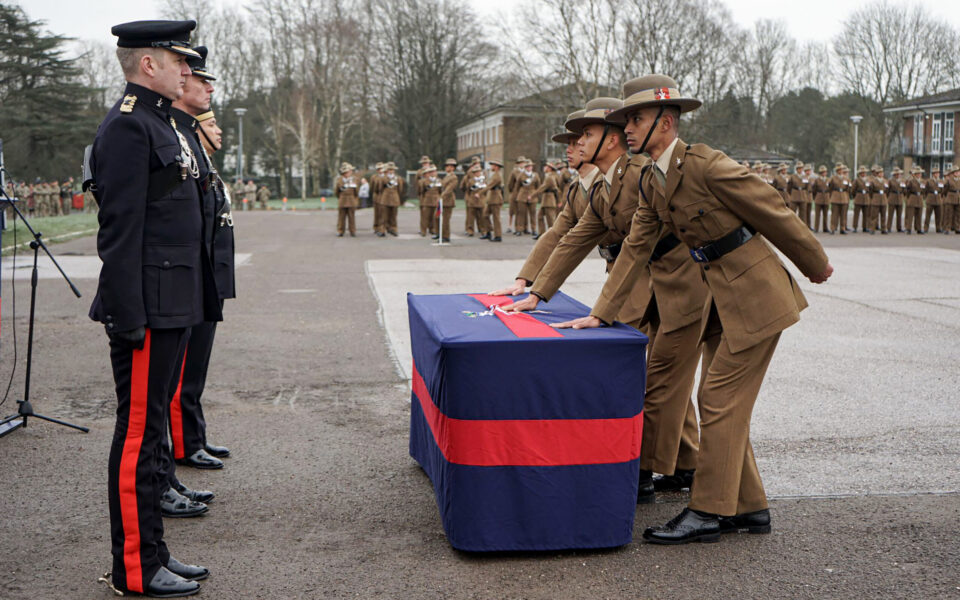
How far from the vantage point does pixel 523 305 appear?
504 cm

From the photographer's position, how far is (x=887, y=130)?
250 feet

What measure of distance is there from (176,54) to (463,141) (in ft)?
314

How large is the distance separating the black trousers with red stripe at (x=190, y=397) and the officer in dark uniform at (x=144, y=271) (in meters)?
1.65

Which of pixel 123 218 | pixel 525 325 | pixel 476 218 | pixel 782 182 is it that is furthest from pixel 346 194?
pixel 123 218

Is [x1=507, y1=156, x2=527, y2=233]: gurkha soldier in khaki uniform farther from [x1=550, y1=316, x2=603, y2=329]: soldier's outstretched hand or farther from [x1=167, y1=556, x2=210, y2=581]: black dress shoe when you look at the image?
[x1=167, y1=556, x2=210, y2=581]: black dress shoe

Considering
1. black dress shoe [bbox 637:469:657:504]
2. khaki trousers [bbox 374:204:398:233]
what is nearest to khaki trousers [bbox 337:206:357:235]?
khaki trousers [bbox 374:204:398:233]

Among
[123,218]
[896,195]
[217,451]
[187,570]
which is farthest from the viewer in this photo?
[896,195]

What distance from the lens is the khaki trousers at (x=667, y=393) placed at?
499cm

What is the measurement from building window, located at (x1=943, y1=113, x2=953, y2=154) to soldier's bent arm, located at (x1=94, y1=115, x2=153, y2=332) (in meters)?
74.2

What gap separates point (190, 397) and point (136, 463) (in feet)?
5.89

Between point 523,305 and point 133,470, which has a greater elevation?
point 523,305

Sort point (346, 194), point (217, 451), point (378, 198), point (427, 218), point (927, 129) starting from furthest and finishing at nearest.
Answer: point (927, 129), point (427, 218), point (378, 198), point (346, 194), point (217, 451)

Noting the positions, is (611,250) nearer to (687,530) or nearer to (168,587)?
(687,530)

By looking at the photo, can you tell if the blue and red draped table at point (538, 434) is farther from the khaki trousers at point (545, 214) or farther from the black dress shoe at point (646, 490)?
the khaki trousers at point (545, 214)
